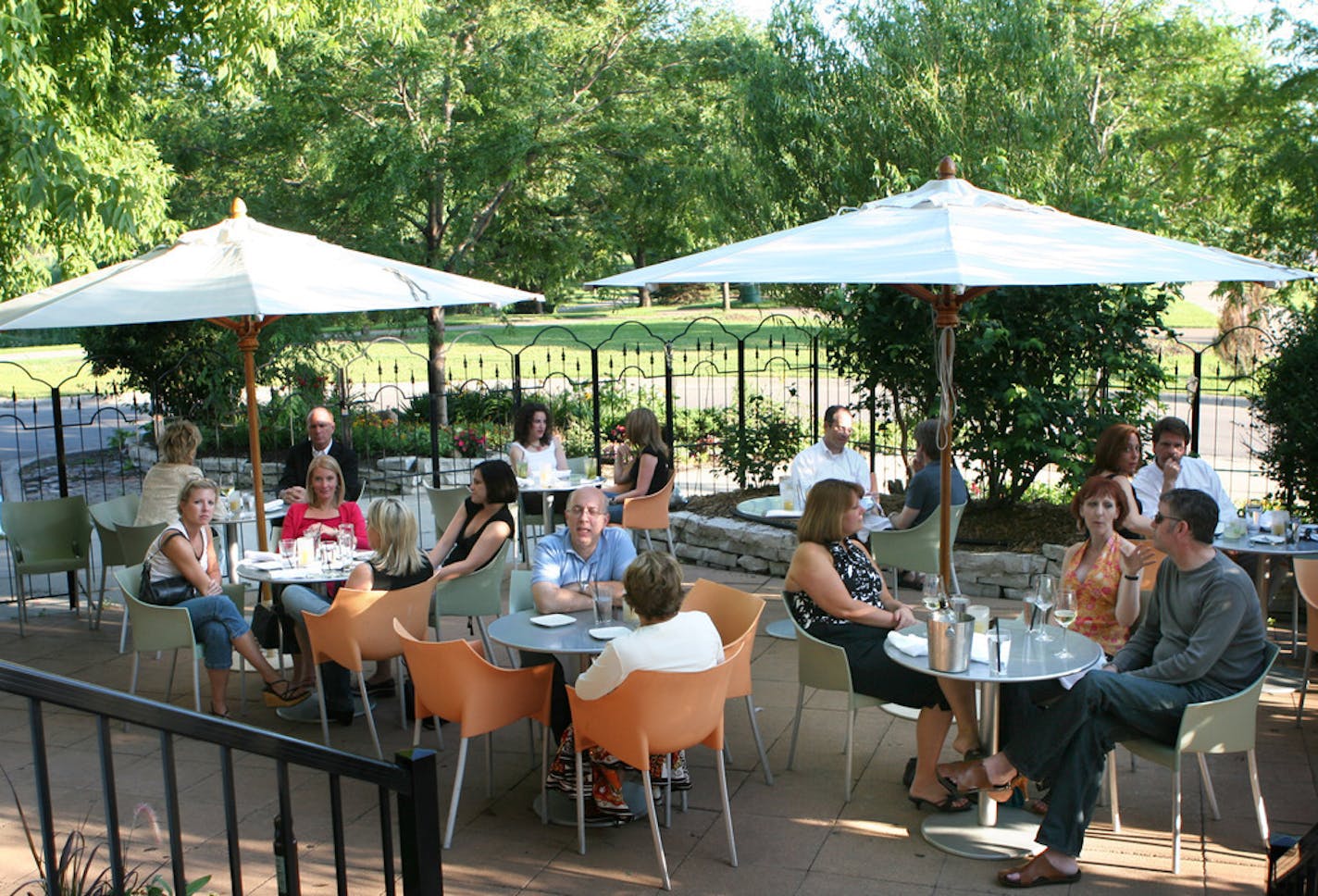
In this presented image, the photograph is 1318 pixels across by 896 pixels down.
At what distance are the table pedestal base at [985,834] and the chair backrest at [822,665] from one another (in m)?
0.62

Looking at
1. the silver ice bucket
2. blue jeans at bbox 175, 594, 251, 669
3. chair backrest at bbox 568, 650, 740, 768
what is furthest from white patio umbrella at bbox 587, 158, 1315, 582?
blue jeans at bbox 175, 594, 251, 669

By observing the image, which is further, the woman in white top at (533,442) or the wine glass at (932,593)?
the woman in white top at (533,442)

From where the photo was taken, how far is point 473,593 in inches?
237

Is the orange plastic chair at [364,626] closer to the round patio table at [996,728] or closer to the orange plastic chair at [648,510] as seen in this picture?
the round patio table at [996,728]

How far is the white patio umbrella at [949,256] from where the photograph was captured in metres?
4.64

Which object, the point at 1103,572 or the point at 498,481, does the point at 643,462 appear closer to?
the point at 498,481

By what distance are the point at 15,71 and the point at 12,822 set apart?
379 centimetres

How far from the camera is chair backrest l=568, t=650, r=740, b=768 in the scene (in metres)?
4.09

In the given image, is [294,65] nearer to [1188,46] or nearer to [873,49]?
[873,49]

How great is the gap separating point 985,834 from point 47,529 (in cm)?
599

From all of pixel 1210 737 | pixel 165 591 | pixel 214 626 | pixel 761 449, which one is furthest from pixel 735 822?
pixel 761 449

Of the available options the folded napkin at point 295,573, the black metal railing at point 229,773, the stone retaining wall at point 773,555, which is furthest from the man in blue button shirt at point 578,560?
the stone retaining wall at point 773,555

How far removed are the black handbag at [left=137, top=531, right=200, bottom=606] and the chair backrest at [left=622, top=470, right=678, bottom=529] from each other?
302cm

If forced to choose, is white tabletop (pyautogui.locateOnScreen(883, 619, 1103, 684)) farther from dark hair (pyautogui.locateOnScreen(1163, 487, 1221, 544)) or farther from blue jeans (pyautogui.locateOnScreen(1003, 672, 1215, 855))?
dark hair (pyautogui.locateOnScreen(1163, 487, 1221, 544))
